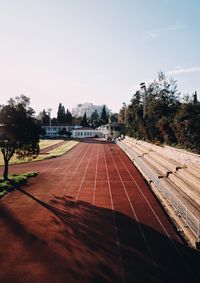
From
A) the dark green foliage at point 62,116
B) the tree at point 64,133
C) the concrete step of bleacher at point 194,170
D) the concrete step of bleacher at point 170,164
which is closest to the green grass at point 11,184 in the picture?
the concrete step of bleacher at point 170,164

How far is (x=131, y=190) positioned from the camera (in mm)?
19078

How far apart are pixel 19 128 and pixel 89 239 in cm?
1247

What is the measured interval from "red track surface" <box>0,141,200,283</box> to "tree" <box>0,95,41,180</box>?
13.3 ft

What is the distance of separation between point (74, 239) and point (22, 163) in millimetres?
24338

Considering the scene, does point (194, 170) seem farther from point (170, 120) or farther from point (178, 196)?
point (170, 120)

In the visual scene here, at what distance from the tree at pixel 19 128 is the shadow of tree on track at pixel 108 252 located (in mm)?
8726

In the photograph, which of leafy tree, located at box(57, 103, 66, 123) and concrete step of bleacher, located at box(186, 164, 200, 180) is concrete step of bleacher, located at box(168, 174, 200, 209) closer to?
concrete step of bleacher, located at box(186, 164, 200, 180)

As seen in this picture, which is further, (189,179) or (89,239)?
(189,179)

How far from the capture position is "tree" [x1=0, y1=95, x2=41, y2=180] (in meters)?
20.8

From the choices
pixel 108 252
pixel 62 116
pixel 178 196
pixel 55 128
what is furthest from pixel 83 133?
pixel 108 252

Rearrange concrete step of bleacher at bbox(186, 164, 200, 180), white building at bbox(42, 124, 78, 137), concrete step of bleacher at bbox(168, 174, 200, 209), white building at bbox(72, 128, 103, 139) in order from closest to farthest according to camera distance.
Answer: concrete step of bleacher at bbox(168, 174, 200, 209) < concrete step of bleacher at bbox(186, 164, 200, 180) < white building at bbox(72, 128, 103, 139) < white building at bbox(42, 124, 78, 137)

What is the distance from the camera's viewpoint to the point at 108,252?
9797 mm

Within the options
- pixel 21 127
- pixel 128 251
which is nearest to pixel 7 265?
pixel 128 251

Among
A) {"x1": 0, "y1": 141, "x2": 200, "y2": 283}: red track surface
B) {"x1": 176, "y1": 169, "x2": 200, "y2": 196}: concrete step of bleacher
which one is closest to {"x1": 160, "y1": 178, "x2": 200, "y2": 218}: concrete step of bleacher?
{"x1": 176, "y1": 169, "x2": 200, "y2": 196}: concrete step of bleacher
